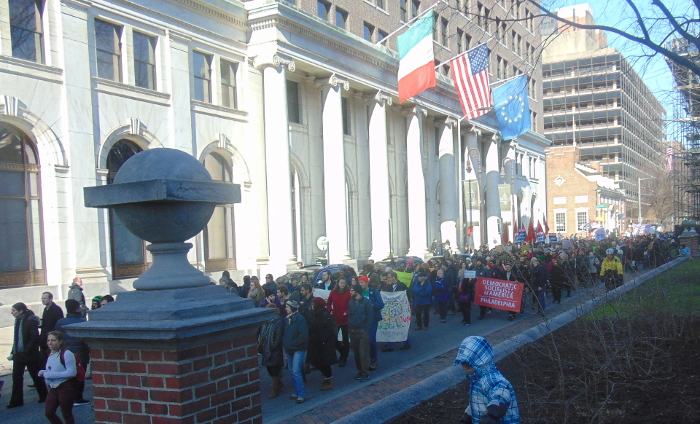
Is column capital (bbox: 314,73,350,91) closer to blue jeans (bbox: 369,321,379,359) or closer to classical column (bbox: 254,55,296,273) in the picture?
classical column (bbox: 254,55,296,273)

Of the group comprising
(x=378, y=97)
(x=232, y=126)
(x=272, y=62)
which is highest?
(x=272, y=62)

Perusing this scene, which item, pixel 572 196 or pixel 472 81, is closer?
pixel 472 81

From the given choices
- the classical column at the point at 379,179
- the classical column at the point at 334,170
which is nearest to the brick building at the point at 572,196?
the classical column at the point at 379,179

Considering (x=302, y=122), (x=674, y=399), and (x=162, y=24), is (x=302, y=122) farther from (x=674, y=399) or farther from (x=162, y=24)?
(x=674, y=399)

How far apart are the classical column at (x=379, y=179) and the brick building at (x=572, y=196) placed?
50843 millimetres

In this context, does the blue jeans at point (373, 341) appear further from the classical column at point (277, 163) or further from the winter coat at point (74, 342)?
the classical column at point (277, 163)

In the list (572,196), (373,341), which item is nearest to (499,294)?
(373,341)

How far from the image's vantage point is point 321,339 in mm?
10773

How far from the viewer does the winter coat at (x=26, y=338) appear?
32.8ft

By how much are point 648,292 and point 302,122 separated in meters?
23.1

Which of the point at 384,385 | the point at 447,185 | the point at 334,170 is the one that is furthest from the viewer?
the point at 447,185

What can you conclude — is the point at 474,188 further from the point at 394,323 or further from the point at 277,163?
the point at 394,323

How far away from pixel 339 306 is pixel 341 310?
0.32 ft

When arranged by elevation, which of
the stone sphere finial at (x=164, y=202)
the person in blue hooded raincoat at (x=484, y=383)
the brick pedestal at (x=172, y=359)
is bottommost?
the person in blue hooded raincoat at (x=484, y=383)
